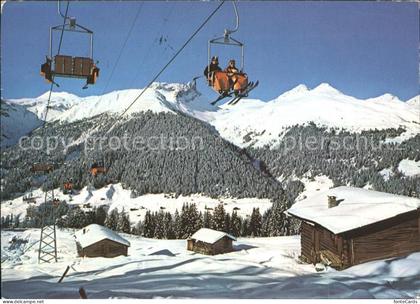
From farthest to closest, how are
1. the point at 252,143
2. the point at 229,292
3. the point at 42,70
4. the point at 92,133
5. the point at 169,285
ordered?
1. the point at 252,143
2. the point at 92,133
3. the point at 169,285
4. the point at 229,292
5. the point at 42,70

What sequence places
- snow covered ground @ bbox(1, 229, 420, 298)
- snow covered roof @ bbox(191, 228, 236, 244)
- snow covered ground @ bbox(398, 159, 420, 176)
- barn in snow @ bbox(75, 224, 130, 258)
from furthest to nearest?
1. snow covered roof @ bbox(191, 228, 236, 244)
2. barn in snow @ bbox(75, 224, 130, 258)
3. snow covered ground @ bbox(398, 159, 420, 176)
4. snow covered ground @ bbox(1, 229, 420, 298)

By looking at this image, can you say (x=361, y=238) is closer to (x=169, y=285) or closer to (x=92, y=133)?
(x=169, y=285)

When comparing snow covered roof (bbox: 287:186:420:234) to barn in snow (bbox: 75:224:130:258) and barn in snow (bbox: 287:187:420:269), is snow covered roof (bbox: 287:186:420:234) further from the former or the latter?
barn in snow (bbox: 75:224:130:258)

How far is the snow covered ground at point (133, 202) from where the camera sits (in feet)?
288

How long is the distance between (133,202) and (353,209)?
91.2 m

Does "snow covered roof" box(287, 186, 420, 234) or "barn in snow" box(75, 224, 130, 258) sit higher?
"snow covered roof" box(287, 186, 420, 234)

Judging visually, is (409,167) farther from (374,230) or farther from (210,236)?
(210,236)

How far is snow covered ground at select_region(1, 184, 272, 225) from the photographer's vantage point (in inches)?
3460

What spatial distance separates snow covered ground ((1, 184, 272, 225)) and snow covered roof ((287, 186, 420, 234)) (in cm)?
6043

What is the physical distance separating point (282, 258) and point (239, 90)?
1404 centimetres

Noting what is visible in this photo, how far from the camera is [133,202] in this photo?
4072 inches

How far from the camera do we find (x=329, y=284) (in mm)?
12250

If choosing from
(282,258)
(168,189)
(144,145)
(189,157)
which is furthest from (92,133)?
(282,258)

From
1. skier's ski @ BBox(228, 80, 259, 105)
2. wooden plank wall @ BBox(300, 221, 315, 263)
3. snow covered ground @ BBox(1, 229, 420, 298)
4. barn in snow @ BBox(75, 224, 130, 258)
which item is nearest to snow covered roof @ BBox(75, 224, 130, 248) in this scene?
barn in snow @ BBox(75, 224, 130, 258)
